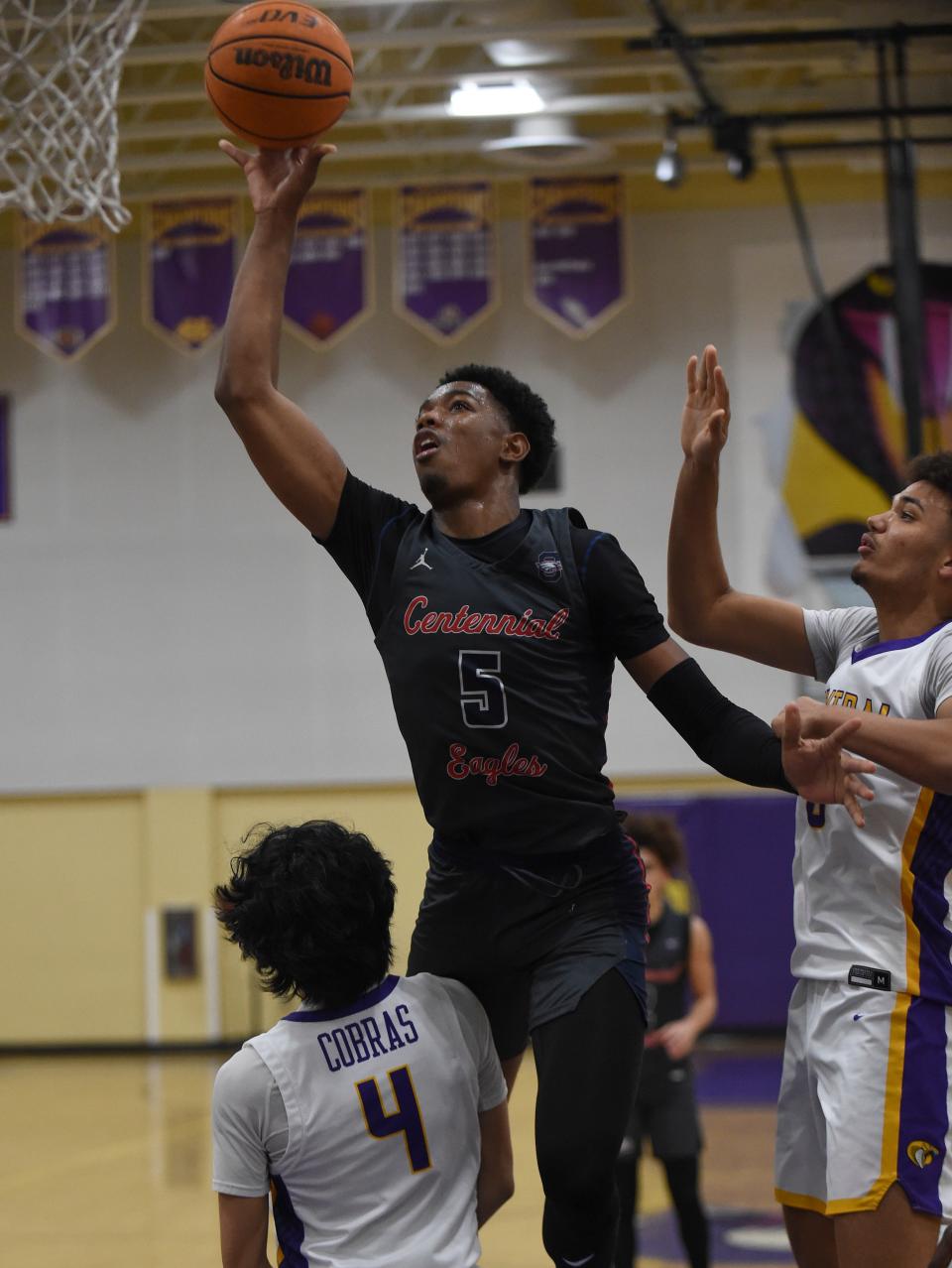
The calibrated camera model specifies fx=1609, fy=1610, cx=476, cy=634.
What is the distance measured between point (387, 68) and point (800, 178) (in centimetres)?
331

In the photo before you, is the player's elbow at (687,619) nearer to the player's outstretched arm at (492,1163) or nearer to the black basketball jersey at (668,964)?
the player's outstretched arm at (492,1163)

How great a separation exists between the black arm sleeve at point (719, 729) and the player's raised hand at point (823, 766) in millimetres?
58

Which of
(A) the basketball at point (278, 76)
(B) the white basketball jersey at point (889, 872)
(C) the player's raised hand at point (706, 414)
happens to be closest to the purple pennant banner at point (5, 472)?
(A) the basketball at point (278, 76)

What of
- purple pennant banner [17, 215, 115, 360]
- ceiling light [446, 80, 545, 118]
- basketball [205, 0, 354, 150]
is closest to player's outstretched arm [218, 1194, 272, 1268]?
basketball [205, 0, 354, 150]

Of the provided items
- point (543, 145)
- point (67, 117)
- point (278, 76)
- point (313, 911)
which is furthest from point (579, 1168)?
point (543, 145)

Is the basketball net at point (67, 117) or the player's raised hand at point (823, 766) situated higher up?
the basketball net at point (67, 117)

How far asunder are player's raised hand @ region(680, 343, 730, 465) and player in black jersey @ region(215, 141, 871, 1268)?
0.42m

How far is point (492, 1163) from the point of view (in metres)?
2.76

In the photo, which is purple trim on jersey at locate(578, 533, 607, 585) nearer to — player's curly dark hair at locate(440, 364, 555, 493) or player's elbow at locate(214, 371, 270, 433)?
player's curly dark hair at locate(440, 364, 555, 493)

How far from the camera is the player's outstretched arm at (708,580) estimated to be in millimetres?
3525

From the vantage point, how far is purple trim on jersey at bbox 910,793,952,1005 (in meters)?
3.27

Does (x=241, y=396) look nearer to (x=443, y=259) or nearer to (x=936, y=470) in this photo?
(x=936, y=470)

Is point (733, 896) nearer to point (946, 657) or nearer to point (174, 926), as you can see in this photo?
point (174, 926)

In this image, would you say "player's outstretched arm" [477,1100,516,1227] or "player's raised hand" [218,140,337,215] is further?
"player's raised hand" [218,140,337,215]
